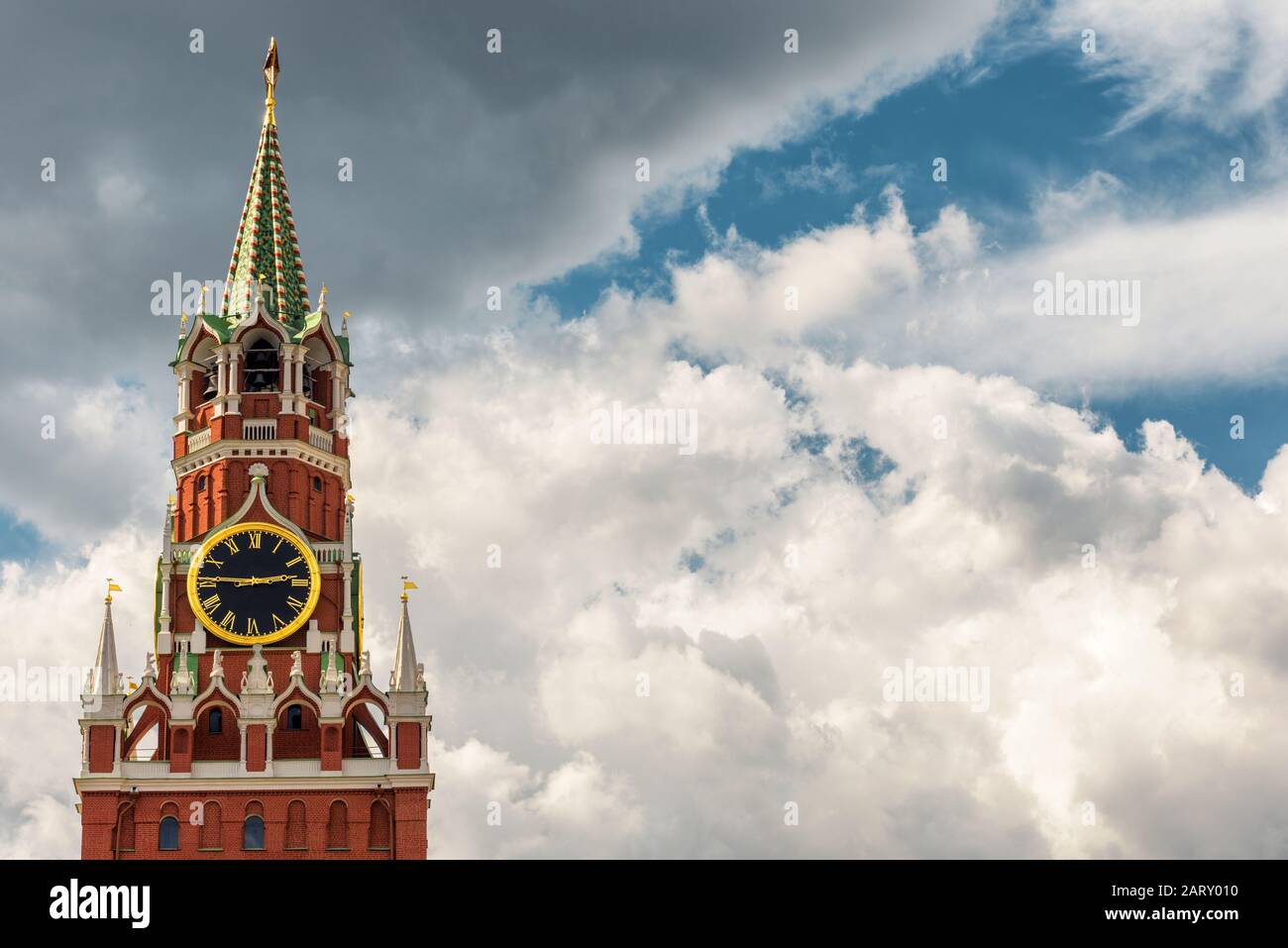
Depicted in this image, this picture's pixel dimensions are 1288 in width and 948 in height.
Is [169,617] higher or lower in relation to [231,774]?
higher

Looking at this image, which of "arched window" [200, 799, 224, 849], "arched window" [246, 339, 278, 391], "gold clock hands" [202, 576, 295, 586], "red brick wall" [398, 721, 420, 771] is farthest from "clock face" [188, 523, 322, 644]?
"arched window" [246, 339, 278, 391]

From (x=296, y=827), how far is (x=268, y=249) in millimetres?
38755

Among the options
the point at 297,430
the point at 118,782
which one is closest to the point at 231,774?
the point at 118,782

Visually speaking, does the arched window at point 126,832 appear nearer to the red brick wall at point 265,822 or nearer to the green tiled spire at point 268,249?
the red brick wall at point 265,822

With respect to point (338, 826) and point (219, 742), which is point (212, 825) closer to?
point (219, 742)

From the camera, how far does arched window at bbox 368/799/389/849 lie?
14038cm

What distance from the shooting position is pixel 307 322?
157750 mm

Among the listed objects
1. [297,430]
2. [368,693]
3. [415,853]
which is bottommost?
[415,853]
